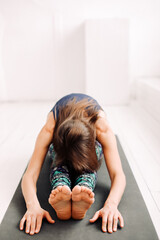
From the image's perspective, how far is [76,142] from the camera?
1090 millimetres

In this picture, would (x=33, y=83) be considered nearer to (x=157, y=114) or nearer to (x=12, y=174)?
(x=157, y=114)

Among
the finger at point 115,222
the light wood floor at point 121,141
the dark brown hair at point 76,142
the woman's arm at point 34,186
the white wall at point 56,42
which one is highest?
the white wall at point 56,42

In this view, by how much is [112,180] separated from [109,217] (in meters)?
0.21

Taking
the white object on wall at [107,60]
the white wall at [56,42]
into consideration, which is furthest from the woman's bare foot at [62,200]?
the white wall at [56,42]

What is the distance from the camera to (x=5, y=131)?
2.44 metres

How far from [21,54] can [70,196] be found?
3.08 metres

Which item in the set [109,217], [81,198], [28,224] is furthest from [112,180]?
[28,224]

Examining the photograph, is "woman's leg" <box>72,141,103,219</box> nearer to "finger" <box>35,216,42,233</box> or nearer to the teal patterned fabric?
the teal patterned fabric

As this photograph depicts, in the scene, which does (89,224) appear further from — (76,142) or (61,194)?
(76,142)

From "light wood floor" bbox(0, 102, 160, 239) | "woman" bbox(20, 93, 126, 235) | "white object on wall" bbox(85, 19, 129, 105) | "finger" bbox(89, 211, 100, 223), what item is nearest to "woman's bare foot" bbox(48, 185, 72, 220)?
"woman" bbox(20, 93, 126, 235)

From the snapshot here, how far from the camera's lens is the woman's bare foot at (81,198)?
927mm

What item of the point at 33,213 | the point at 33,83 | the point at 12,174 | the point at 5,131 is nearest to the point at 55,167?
the point at 33,213

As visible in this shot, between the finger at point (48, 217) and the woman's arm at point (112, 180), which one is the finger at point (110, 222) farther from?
the finger at point (48, 217)

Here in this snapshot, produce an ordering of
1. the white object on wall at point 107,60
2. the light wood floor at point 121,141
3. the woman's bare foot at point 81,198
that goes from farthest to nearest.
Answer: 1. the white object on wall at point 107,60
2. the light wood floor at point 121,141
3. the woman's bare foot at point 81,198
